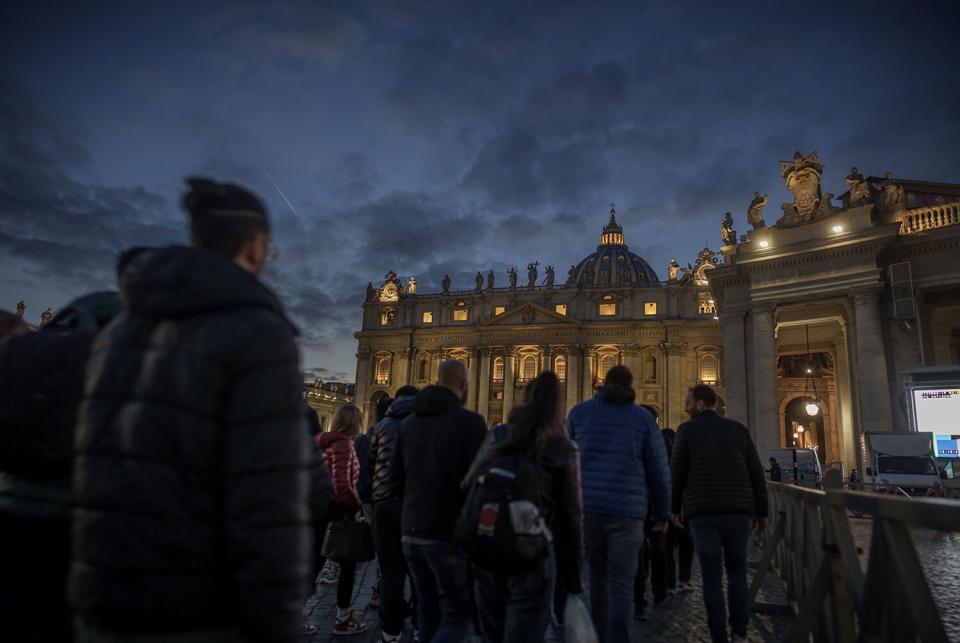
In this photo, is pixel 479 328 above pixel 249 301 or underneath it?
above

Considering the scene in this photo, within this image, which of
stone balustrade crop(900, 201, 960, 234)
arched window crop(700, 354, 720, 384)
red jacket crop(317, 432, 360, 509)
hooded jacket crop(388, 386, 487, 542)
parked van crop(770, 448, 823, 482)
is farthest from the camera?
arched window crop(700, 354, 720, 384)

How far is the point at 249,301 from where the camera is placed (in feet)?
5.65

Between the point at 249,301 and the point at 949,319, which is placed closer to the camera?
the point at 249,301

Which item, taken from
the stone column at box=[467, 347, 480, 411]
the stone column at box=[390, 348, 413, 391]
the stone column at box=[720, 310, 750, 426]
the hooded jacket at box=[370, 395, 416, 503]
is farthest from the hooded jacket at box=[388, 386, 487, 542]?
the stone column at box=[390, 348, 413, 391]

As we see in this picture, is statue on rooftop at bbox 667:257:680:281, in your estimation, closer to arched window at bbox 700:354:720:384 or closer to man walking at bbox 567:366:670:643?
arched window at bbox 700:354:720:384

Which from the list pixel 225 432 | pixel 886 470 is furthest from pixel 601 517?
pixel 886 470

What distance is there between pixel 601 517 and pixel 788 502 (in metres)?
3.45

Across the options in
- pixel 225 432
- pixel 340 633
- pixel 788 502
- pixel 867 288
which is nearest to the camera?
pixel 225 432

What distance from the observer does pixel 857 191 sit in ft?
62.6

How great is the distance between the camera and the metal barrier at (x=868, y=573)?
2.55 m

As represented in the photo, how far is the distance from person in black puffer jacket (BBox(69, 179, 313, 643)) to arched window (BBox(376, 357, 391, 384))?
55469 millimetres

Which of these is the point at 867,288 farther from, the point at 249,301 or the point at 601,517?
the point at 249,301

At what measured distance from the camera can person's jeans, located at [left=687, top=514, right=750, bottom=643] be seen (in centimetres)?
499

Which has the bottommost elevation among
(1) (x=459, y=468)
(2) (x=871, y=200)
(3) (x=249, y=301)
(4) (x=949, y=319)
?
(1) (x=459, y=468)
